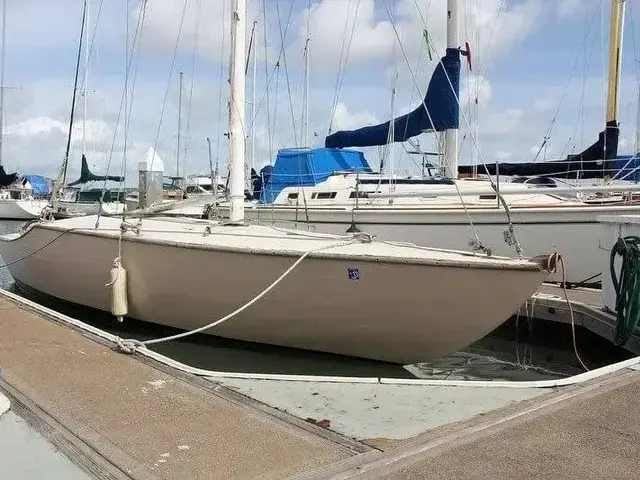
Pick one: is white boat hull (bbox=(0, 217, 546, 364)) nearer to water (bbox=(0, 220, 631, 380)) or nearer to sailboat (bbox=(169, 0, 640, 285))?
water (bbox=(0, 220, 631, 380))

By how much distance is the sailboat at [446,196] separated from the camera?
10.8 meters

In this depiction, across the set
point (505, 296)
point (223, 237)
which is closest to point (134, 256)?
point (223, 237)

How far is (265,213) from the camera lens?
602 inches

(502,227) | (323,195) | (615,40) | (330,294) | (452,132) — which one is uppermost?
(615,40)

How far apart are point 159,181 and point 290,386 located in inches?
278

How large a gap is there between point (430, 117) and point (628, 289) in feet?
19.1

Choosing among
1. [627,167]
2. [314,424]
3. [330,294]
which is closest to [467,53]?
[627,167]

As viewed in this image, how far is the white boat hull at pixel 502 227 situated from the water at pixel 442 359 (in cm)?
202

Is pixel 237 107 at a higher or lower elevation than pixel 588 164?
higher

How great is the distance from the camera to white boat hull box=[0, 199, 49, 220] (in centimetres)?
4905

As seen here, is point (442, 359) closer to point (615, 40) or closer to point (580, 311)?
point (580, 311)

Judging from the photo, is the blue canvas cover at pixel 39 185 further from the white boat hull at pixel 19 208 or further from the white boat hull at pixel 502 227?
the white boat hull at pixel 502 227

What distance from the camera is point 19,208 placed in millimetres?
49250

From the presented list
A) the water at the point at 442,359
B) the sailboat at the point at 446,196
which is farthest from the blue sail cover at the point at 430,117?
the water at the point at 442,359
